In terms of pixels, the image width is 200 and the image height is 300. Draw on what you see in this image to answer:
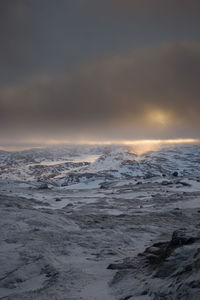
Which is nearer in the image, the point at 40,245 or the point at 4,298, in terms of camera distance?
the point at 4,298

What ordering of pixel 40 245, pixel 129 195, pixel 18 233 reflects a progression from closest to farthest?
1. pixel 40 245
2. pixel 18 233
3. pixel 129 195

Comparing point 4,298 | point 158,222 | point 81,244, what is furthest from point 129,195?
point 4,298

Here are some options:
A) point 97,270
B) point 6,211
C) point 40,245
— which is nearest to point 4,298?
point 97,270

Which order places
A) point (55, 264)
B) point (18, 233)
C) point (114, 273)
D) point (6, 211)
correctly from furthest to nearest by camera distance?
point (6, 211), point (18, 233), point (55, 264), point (114, 273)

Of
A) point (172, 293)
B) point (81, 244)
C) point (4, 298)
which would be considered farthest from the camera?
point (81, 244)

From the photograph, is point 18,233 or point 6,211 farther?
point 6,211

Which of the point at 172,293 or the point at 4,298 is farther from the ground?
the point at 172,293

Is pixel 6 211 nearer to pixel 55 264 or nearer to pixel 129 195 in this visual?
pixel 55 264

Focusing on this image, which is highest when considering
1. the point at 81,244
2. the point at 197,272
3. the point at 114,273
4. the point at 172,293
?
the point at 197,272

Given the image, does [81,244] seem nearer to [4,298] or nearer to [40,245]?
[40,245]
